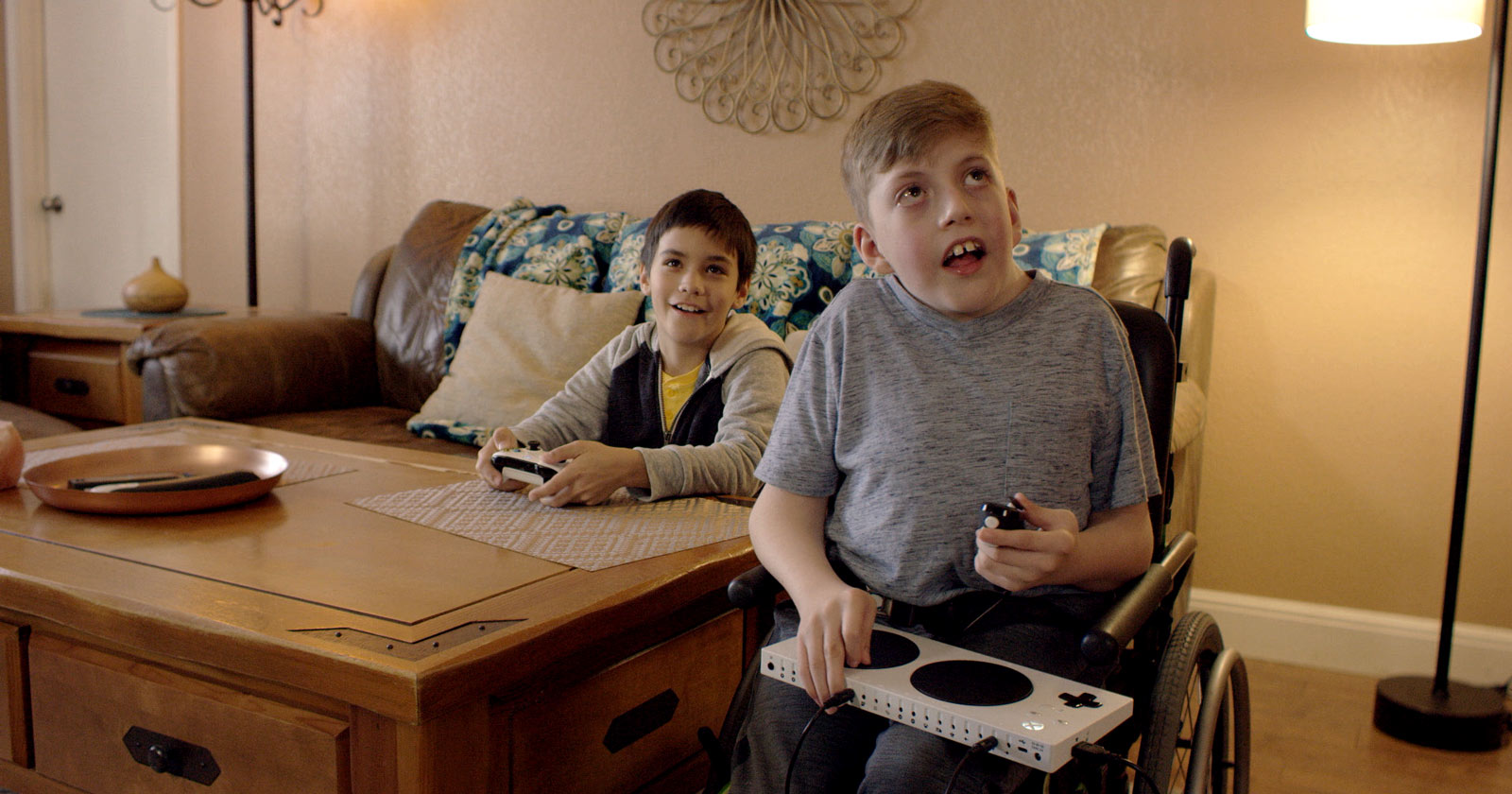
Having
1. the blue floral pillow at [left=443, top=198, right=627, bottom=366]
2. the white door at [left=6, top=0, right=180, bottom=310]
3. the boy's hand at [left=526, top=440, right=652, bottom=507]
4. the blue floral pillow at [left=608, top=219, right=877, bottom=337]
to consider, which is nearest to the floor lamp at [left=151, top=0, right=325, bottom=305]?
the white door at [left=6, top=0, right=180, bottom=310]

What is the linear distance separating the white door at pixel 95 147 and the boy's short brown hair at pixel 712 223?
2460 millimetres

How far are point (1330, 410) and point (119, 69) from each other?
11.5 feet

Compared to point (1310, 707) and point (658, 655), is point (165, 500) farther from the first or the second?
point (1310, 707)

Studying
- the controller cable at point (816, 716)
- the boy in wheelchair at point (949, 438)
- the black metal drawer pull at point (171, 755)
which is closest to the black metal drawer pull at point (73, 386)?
the black metal drawer pull at point (171, 755)

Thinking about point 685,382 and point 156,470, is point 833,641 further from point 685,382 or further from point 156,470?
point 156,470

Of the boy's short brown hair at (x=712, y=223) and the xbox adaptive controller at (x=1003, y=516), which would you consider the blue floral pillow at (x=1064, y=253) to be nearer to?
the boy's short brown hair at (x=712, y=223)

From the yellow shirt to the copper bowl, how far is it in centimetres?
50

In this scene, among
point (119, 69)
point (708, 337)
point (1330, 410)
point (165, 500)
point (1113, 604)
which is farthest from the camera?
point (119, 69)

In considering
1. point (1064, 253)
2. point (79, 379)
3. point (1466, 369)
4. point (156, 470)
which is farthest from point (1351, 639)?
point (79, 379)

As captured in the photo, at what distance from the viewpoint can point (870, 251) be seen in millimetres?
1043

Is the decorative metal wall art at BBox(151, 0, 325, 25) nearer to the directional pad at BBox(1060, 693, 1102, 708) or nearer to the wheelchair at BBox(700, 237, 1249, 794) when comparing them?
the wheelchair at BBox(700, 237, 1249, 794)

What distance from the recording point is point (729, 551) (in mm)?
1115

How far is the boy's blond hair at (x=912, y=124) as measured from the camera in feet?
3.09

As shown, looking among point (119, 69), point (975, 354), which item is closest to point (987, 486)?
point (975, 354)
